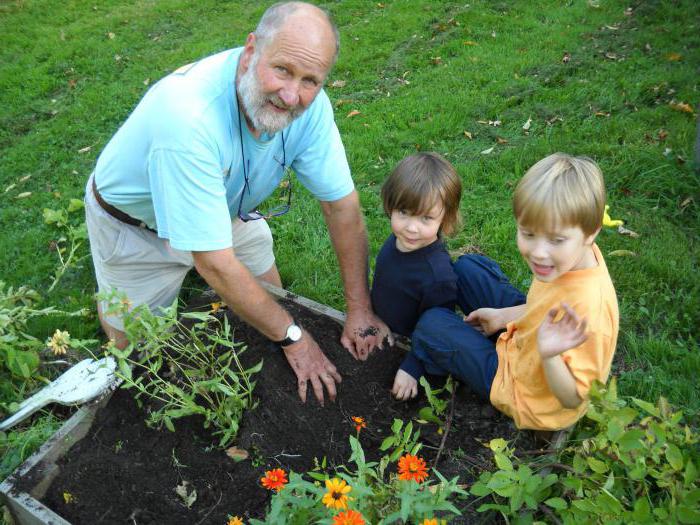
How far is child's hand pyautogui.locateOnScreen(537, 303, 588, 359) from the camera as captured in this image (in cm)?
176

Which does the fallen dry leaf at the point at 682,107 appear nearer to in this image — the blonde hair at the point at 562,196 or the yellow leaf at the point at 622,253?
the yellow leaf at the point at 622,253

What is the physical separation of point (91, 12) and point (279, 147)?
829 centimetres

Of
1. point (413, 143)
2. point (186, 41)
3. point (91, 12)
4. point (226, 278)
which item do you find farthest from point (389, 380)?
point (91, 12)

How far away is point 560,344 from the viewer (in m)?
1.78

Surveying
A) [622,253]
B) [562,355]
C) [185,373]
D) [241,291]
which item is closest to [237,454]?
[185,373]

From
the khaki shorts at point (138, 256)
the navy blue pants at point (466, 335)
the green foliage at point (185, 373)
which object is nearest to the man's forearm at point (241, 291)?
the green foliage at point (185, 373)

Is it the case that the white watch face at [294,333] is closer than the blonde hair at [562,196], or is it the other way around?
the blonde hair at [562,196]

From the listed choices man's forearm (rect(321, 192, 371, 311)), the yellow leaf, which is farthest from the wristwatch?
the yellow leaf

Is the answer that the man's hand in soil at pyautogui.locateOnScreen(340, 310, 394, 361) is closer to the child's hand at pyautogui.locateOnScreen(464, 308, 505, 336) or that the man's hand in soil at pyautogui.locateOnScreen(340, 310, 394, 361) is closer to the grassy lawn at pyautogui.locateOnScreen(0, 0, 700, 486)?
the child's hand at pyautogui.locateOnScreen(464, 308, 505, 336)

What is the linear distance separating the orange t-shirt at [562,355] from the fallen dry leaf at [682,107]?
358 centimetres

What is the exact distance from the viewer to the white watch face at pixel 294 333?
257cm

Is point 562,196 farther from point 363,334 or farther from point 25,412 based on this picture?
point 25,412

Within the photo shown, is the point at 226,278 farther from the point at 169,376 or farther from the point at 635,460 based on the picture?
the point at 635,460

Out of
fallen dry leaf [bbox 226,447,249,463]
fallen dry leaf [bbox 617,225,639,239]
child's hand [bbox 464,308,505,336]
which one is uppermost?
child's hand [bbox 464,308,505,336]
